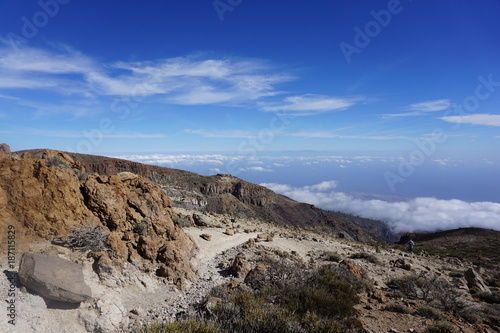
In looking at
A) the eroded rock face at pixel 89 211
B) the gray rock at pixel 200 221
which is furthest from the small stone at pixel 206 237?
the gray rock at pixel 200 221

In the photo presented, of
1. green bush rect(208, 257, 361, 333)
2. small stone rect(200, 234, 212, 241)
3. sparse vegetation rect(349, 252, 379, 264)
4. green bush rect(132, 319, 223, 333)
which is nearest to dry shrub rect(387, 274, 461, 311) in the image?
green bush rect(208, 257, 361, 333)

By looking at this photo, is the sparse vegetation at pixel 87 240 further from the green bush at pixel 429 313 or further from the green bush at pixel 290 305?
the green bush at pixel 429 313

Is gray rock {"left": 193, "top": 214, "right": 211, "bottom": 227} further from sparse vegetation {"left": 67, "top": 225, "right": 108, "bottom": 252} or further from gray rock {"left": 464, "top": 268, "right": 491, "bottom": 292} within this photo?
gray rock {"left": 464, "top": 268, "right": 491, "bottom": 292}

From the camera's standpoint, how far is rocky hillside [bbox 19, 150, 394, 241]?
210 ft

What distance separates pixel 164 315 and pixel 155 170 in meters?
73.0

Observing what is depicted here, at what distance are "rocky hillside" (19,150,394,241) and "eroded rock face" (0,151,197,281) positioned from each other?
39.8 m

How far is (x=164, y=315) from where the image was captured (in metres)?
6.67

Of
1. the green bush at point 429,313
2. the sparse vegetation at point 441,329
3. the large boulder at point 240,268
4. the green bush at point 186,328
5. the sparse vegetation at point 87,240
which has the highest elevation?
the sparse vegetation at point 87,240

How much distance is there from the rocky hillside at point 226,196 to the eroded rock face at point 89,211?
39.8 m

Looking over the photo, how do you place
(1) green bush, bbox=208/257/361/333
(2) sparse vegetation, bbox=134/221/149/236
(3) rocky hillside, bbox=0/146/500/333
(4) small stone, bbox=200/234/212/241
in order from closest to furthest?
(1) green bush, bbox=208/257/361/333
(3) rocky hillside, bbox=0/146/500/333
(2) sparse vegetation, bbox=134/221/149/236
(4) small stone, bbox=200/234/212/241

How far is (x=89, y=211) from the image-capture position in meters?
9.44

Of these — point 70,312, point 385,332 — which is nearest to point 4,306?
point 70,312

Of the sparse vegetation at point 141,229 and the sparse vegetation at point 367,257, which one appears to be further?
the sparse vegetation at point 367,257

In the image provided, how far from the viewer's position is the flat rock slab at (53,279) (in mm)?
5527
